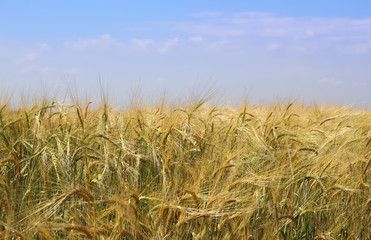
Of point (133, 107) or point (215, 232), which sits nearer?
point (215, 232)

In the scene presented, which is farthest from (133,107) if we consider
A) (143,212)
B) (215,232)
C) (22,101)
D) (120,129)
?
(215,232)

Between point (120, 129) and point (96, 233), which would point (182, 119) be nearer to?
point (120, 129)

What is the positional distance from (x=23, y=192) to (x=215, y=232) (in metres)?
1.15

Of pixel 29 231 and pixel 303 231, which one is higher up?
pixel 29 231

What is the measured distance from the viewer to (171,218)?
195 centimetres

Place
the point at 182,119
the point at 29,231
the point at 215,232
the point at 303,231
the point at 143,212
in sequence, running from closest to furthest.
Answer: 1. the point at 29,231
2. the point at 215,232
3. the point at 143,212
4. the point at 303,231
5. the point at 182,119

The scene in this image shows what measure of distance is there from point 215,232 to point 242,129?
1.01 m

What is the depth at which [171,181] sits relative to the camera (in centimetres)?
239

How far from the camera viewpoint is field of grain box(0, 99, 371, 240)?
81.4 inches

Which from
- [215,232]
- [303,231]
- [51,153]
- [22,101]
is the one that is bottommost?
[303,231]

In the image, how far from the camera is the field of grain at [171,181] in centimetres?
207

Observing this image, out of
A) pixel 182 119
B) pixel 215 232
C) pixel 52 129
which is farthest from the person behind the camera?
pixel 182 119

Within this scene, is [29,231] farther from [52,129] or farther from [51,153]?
[52,129]

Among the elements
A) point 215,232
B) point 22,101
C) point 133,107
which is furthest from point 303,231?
point 22,101
